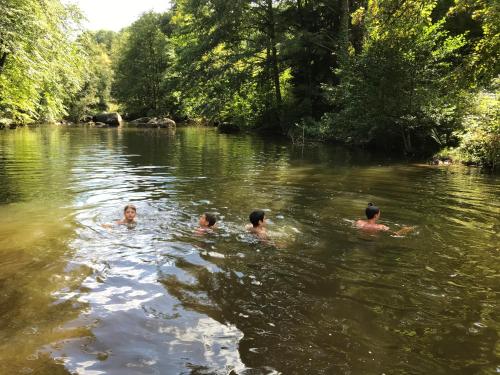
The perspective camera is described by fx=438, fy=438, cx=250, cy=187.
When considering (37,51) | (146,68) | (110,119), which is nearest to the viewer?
(37,51)

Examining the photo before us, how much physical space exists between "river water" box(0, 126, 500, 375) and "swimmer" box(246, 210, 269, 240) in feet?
0.76

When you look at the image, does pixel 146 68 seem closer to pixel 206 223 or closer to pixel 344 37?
pixel 344 37

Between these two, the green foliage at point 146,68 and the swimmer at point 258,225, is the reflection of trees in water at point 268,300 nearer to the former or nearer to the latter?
the swimmer at point 258,225

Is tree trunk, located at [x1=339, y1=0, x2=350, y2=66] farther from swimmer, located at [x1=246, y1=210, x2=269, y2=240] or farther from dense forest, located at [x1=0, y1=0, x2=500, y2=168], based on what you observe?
swimmer, located at [x1=246, y1=210, x2=269, y2=240]

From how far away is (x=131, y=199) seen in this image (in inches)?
462

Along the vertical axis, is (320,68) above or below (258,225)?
above

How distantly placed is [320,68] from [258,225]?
28137 mm

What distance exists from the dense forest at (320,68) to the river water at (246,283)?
474 centimetres

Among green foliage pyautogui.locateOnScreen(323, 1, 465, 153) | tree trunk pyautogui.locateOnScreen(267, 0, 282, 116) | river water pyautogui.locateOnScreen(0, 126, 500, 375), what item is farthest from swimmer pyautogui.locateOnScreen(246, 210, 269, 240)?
tree trunk pyautogui.locateOnScreen(267, 0, 282, 116)

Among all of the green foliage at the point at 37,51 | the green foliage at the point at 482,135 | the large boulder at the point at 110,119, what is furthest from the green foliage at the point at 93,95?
the green foliage at the point at 482,135

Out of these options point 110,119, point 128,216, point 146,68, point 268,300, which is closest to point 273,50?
point 128,216

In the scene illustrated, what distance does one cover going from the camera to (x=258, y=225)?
8625 mm

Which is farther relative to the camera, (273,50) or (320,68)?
(320,68)

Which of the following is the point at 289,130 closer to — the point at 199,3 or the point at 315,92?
the point at 315,92
